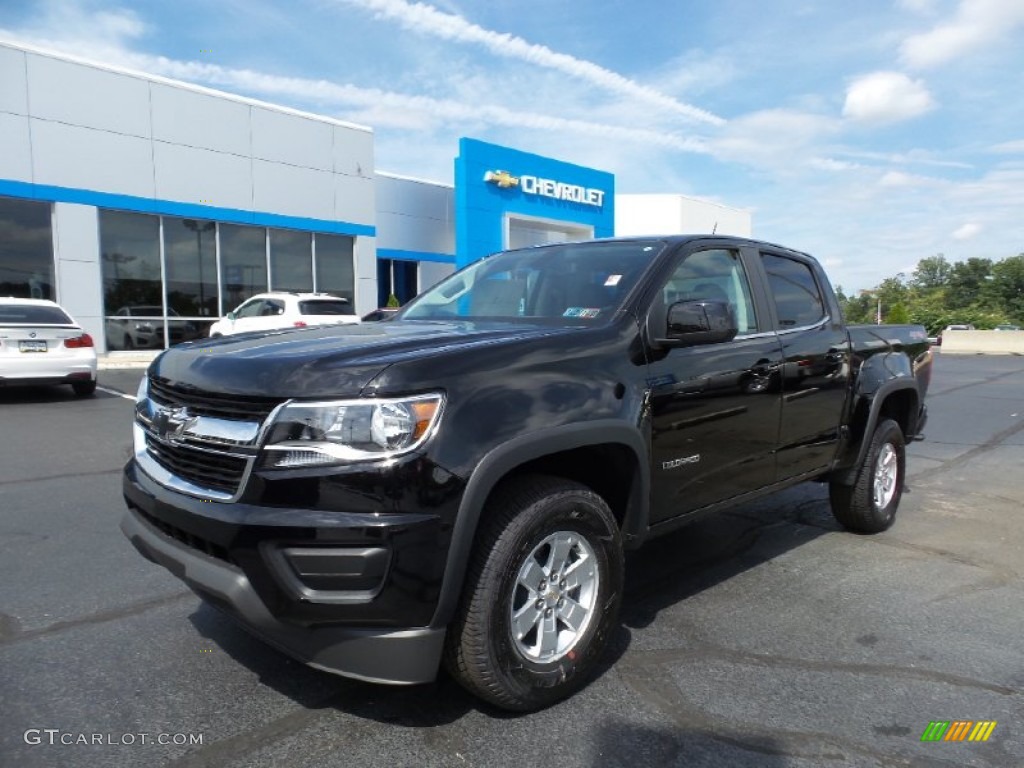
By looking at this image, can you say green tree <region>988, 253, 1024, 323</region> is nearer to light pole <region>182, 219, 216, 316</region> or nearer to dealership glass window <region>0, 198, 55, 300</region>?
light pole <region>182, 219, 216, 316</region>

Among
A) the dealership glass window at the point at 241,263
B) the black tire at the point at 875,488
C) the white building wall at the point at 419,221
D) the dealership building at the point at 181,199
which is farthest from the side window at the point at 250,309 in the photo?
the black tire at the point at 875,488

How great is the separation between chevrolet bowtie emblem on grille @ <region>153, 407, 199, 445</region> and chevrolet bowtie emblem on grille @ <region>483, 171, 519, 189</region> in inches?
814

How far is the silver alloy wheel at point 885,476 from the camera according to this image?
16.5ft

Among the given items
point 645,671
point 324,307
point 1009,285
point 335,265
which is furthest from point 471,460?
point 1009,285

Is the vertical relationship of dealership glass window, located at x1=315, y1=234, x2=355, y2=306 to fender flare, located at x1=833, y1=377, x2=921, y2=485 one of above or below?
above

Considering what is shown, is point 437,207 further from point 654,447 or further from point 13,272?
point 654,447

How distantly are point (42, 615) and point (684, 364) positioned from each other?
3.19 m

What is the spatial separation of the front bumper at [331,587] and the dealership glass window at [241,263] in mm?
16698

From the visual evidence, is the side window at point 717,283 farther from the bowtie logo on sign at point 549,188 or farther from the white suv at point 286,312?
the bowtie logo on sign at point 549,188

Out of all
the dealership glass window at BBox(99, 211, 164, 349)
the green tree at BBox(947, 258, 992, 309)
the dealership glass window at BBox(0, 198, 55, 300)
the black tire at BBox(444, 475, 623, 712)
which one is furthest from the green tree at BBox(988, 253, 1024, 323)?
the black tire at BBox(444, 475, 623, 712)

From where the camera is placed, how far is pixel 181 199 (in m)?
16.7

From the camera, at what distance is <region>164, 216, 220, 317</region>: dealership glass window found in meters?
16.9

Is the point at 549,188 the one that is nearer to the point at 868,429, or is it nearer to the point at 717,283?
the point at 868,429

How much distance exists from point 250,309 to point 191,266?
268 centimetres
